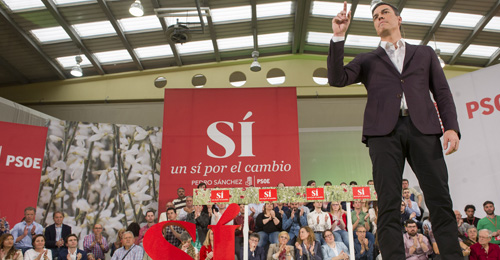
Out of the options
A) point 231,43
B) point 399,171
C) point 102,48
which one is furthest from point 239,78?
point 399,171

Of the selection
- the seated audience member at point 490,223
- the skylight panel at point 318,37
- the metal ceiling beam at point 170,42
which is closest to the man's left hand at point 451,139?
the seated audience member at point 490,223

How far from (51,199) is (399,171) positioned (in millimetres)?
8735

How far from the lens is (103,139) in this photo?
378 inches

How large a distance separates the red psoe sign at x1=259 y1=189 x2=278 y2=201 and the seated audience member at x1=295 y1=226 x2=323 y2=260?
1313mm

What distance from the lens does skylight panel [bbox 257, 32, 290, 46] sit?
12303 millimetres

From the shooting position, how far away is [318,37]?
40.9 ft

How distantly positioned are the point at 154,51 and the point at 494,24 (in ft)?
30.1

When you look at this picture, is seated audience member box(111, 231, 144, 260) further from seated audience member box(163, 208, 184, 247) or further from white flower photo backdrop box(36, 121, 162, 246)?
white flower photo backdrop box(36, 121, 162, 246)

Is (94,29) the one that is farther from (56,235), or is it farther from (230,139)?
(56,235)

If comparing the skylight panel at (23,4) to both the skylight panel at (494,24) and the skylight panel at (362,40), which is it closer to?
the skylight panel at (362,40)

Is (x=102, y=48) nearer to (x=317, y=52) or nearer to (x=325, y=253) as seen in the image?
(x=317, y=52)

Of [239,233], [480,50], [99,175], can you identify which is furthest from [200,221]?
[480,50]

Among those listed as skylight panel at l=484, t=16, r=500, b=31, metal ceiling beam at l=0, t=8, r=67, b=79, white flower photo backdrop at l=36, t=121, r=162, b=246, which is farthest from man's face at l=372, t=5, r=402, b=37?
skylight panel at l=484, t=16, r=500, b=31

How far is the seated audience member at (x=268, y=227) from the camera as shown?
6224 millimetres
